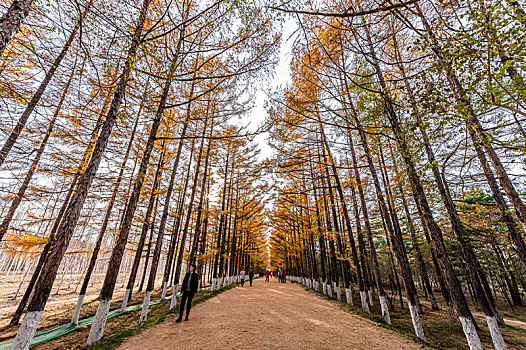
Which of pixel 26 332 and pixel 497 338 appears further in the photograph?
pixel 497 338

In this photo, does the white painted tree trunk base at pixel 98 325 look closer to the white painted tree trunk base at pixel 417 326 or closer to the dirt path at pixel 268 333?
the dirt path at pixel 268 333

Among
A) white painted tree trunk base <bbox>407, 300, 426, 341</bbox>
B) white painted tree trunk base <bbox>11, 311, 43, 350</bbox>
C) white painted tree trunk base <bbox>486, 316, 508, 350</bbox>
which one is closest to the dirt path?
white painted tree trunk base <bbox>407, 300, 426, 341</bbox>

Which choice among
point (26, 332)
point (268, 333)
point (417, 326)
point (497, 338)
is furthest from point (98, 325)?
point (497, 338)

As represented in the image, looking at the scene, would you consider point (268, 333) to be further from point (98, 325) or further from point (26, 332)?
point (26, 332)

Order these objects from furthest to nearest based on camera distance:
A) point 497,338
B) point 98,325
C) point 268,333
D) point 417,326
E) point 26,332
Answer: point 417,326
point 268,333
point 497,338
point 98,325
point 26,332

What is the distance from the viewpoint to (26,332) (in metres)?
3.27

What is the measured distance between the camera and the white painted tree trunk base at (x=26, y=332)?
3.21 m

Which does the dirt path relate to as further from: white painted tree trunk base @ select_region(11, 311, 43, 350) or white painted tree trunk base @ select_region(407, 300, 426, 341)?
white painted tree trunk base @ select_region(11, 311, 43, 350)

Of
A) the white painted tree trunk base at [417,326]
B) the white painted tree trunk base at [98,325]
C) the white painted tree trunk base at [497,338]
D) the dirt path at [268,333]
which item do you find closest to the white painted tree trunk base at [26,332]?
the white painted tree trunk base at [98,325]

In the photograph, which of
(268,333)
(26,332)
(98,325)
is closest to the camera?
(26,332)

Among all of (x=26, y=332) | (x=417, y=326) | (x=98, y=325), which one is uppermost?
(x=26, y=332)

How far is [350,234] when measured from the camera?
32.1 feet

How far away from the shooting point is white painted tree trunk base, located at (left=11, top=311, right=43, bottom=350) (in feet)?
10.5

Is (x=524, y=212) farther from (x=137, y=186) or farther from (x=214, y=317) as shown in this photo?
(x=137, y=186)
